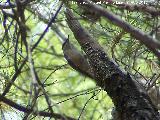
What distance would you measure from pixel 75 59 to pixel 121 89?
452 mm

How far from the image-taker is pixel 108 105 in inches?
89.3

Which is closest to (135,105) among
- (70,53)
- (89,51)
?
(89,51)

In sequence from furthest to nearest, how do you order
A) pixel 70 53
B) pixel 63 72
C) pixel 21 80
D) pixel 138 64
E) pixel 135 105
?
1. pixel 63 72
2. pixel 138 64
3. pixel 21 80
4. pixel 70 53
5. pixel 135 105

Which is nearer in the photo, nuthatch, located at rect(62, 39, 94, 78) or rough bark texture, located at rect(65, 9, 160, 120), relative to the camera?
rough bark texture, located at rect(65, 9, 160, 120)

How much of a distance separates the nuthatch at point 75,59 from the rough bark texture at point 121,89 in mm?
182

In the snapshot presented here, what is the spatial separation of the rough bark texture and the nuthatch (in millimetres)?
182

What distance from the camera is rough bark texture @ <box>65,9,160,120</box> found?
1113mm

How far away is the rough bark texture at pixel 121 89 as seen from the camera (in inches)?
43.8

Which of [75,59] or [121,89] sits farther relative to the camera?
[75,59]

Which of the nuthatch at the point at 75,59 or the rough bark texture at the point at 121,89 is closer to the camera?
the rough bark texture at the point at 121,89

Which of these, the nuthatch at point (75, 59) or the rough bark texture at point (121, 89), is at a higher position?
the rough bark texture at point (121, 89)

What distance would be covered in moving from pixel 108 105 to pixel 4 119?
91 centimetres

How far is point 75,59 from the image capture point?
63.1 inches

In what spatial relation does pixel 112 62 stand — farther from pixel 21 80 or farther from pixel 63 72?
pixel 63 72
